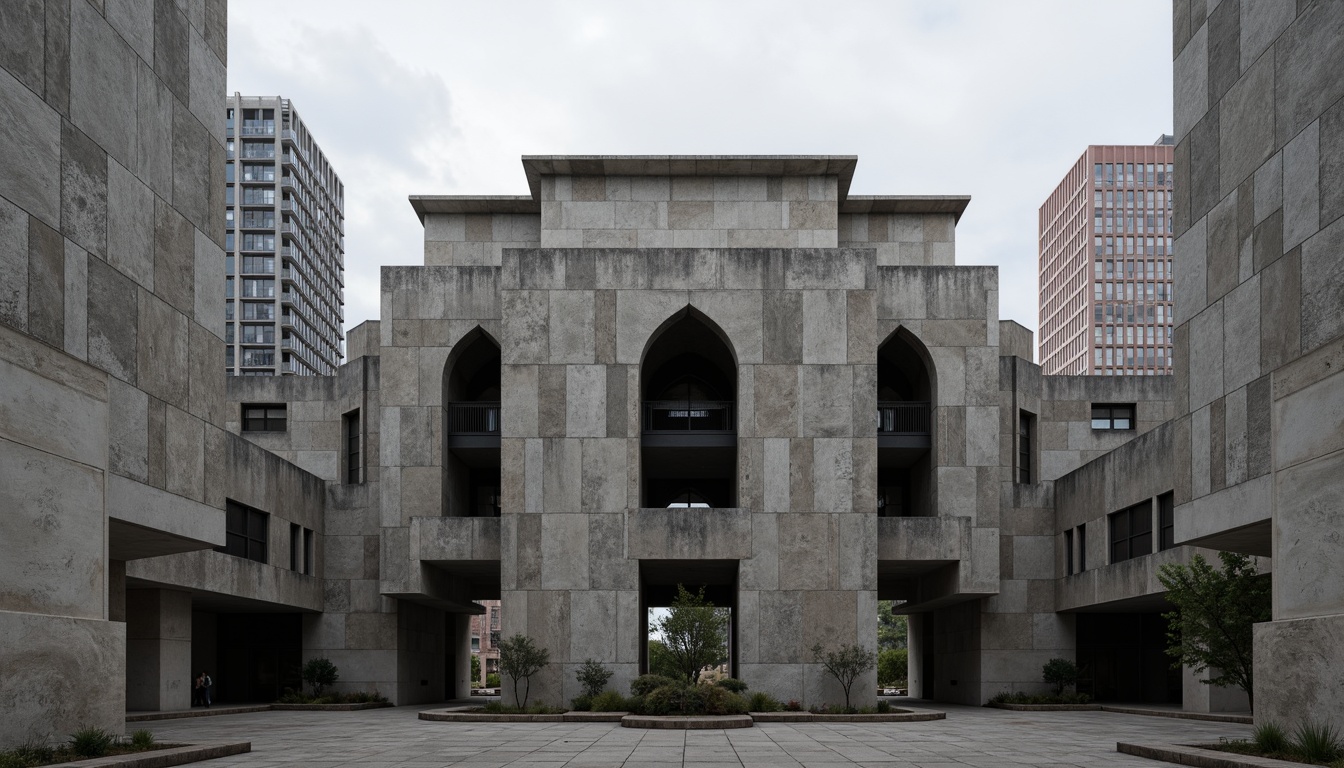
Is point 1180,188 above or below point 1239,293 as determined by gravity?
above

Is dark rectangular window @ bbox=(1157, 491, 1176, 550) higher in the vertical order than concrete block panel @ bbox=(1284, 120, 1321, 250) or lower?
lower

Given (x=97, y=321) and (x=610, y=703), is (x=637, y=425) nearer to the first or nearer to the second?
(x=610, y=703)

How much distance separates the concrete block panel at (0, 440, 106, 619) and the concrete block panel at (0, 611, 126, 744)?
342 mm

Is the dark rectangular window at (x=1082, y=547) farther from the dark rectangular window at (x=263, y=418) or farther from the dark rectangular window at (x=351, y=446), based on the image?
the dark rectangular window at (x=263, y=418)

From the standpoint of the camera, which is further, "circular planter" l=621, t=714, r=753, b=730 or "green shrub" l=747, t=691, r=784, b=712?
"green shrub" l=747, t=691, r=784, b=712

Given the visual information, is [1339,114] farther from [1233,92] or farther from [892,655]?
[892,655]

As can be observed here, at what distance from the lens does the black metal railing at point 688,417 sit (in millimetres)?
39500

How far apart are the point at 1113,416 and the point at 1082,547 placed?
8.68m

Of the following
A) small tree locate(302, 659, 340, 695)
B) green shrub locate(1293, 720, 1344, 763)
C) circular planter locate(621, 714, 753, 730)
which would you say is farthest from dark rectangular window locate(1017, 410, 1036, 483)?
green shrub locate(1293, 720, 1344, 763)

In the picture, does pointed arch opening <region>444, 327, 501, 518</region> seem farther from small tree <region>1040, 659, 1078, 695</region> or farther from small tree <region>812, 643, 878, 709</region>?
small tree <region>1040, 659, 1078, 695</region>

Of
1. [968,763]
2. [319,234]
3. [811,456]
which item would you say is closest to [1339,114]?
[968,763]

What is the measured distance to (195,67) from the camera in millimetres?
24859

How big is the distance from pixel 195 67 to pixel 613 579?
18241 millimetres

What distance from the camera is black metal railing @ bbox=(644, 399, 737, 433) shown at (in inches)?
1555
